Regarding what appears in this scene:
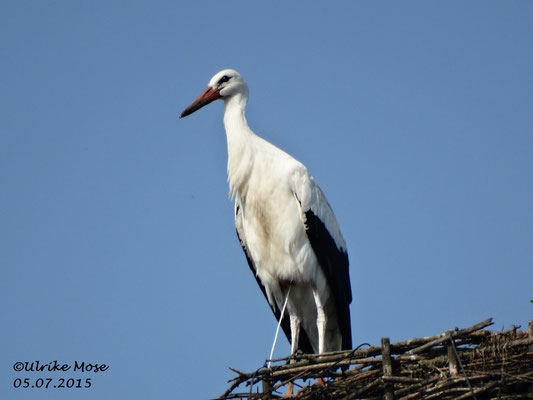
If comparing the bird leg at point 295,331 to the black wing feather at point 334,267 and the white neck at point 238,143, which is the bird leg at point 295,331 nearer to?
the black wing feather at point 334,267

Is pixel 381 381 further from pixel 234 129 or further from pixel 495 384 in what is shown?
pixel 234 129

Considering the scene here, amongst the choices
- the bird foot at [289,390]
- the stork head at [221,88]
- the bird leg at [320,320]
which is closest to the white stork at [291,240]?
the bird leg at [320,320]

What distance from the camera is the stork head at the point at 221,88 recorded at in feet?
27.5

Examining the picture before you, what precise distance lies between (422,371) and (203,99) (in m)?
3.35

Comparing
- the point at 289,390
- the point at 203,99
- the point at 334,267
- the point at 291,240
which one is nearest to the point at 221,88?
the point at 203,99

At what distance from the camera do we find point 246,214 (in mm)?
7859

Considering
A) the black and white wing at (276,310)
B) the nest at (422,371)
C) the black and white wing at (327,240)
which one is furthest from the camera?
the black and white wing at (276,310)

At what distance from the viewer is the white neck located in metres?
7.88

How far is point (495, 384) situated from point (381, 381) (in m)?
0.70

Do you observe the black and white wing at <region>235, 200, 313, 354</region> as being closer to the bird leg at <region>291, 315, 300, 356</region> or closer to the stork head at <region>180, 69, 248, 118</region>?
the bird leg at <region>291, 315, 300, 356</region>

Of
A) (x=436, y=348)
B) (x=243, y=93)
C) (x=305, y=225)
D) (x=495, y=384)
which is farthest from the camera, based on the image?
(x=243, y=93)

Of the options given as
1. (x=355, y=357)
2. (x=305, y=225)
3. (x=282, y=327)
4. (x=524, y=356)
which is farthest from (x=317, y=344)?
(x=524, y=356)

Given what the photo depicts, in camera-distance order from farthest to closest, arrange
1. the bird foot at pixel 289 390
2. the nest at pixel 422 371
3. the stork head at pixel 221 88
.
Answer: the stork head at pixel 221 88 → the bird foot at pixel 289 390 → the nest at pixel 422 371

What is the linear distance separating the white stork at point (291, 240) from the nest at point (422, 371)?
1.03 meters
